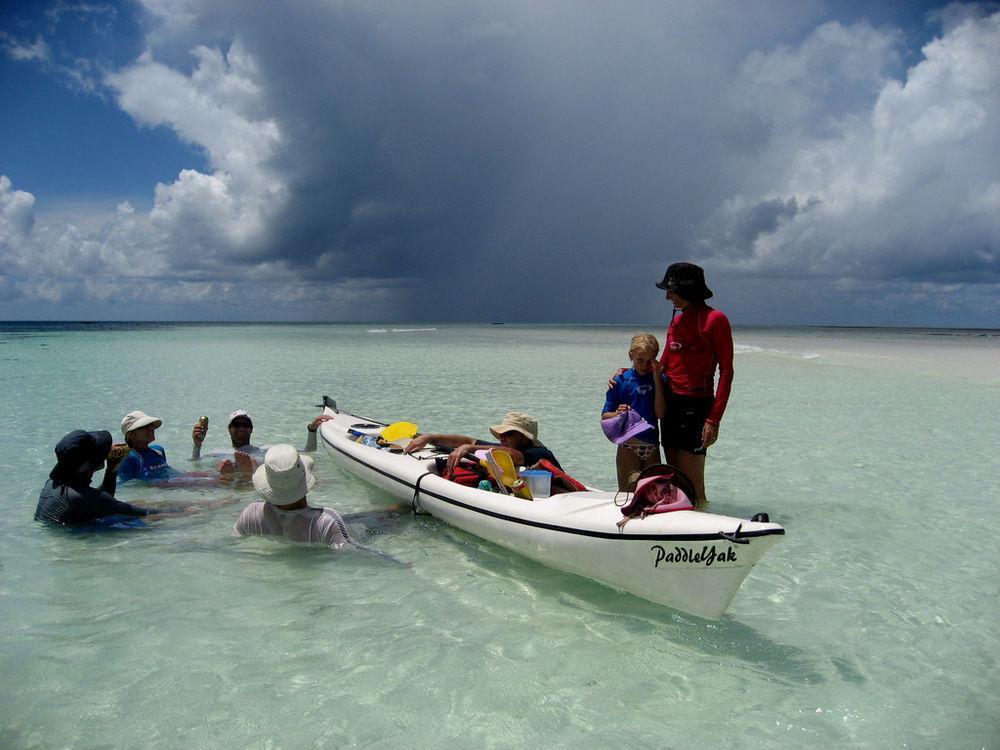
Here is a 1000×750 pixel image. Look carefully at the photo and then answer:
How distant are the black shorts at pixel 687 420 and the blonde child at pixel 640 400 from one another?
0.27 feet

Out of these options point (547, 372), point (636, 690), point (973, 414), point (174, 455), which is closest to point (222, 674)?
point (636, 690)

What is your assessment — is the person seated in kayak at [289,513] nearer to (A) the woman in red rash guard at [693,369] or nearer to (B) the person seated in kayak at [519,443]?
(B) the person seated in kayak at [519,443]

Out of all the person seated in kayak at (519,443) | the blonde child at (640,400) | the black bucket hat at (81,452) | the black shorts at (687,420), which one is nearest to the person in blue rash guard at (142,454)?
the black bucket hat at (81,452)

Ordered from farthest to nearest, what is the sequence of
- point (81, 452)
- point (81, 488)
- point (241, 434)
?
1. point (241, 434)
2. point (81, 488)
3. point (81, 452)

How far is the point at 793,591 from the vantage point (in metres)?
4.46

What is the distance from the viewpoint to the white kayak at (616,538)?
3.54 meters

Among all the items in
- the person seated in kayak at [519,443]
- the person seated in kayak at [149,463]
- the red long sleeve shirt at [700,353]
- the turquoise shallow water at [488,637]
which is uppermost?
the red long sleeve shirt at [700,353]

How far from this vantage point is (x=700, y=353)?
4.89 m

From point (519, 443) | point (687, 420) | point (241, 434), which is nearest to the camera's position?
point (687, 420)

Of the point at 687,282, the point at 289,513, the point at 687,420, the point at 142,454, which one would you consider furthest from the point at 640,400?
the point at 142,454

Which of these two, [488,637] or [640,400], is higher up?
[640,400]

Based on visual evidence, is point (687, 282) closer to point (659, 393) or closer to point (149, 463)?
point (659, 393)

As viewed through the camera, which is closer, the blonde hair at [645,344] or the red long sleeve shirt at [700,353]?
the red long sleeve shirt at [700,353]

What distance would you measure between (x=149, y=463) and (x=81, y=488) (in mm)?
1623
